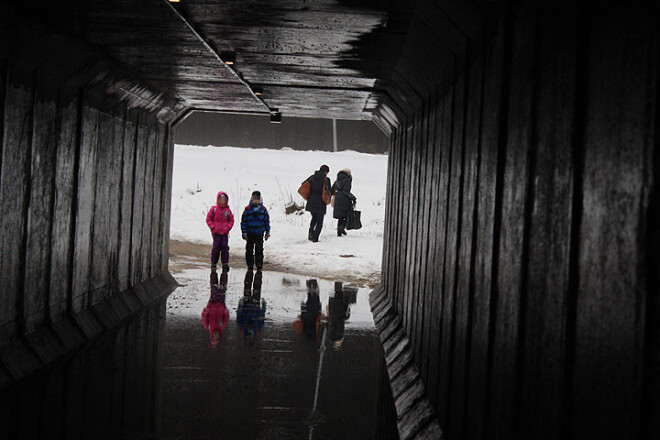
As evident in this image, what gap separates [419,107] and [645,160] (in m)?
6.75

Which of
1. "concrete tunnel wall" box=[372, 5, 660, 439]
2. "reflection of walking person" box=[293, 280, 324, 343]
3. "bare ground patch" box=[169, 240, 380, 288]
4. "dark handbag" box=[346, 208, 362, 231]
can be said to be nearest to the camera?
"concrete tunnel wall" box=[372, 5, 660, 439]

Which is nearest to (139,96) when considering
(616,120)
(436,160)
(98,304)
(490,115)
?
(98,304)

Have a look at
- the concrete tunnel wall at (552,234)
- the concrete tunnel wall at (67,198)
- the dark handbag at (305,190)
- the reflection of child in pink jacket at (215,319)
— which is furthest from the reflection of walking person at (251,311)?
the dark handbag at (305,190)

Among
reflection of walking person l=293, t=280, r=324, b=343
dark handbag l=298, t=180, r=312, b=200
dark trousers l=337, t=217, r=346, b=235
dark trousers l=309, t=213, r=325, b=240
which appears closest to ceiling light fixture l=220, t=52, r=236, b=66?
reflection of walking person l=293, t=280, r=324, b=343

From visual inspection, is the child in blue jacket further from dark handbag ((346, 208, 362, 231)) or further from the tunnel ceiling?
dark handbag ((346, 208, 362, 231))

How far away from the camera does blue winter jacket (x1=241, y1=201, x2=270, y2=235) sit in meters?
16.2

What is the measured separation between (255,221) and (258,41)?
28.3 ft

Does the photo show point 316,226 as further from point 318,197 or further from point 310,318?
point 310,318

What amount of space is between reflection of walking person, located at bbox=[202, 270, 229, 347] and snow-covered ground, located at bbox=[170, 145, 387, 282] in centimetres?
328

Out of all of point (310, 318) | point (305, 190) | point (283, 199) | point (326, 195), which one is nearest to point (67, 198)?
point (310, 318)

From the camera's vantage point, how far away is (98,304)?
988 cm

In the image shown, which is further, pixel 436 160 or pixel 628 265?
pixel 436 160

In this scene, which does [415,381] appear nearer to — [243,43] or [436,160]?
[436,160]

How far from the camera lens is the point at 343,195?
71.9 feet
